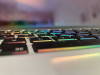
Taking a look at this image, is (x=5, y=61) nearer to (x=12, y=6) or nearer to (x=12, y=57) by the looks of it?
(x=12, y=57)

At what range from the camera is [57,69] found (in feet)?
0.96

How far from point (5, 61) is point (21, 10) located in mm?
582

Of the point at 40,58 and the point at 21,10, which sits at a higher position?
the point at 21,10

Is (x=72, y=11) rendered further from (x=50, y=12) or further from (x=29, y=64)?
(x=29, y=64)

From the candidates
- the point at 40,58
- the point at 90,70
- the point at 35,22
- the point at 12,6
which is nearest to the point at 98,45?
the point at 90,70

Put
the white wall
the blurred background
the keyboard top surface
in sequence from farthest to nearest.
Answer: the white wall → the blurred background → the keyboard top surface

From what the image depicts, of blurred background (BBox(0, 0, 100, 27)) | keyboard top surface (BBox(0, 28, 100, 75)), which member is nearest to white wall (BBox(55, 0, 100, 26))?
blurred background (BBox(0, 0, 100, 27))

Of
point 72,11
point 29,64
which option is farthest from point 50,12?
point 29,64

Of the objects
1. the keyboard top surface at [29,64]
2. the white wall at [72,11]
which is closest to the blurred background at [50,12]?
the white wall at [72,11]

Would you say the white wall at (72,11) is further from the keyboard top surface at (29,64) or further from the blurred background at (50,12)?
the keyboard top surface at (29,64)

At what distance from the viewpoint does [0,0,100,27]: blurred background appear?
0.77 meters

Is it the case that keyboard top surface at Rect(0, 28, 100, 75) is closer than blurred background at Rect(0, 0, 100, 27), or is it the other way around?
keyboard top surface at Rect(0, 28, 100, 75)

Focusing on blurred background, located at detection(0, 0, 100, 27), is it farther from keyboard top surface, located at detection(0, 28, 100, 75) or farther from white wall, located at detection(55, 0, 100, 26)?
keyboard top surface, located at detection(0, 28, 100, 75)

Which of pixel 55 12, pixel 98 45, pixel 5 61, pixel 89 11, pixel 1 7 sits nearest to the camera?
pixel 5 61
